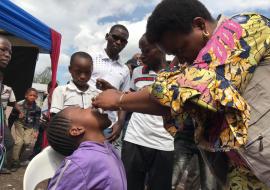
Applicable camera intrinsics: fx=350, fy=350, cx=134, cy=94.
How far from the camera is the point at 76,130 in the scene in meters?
1.73

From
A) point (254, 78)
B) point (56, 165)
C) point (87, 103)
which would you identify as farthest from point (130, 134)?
point (254, 78)

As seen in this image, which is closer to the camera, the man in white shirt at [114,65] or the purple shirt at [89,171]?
the purple shirt at [89,171]

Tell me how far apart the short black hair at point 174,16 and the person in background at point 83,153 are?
0.61 meters

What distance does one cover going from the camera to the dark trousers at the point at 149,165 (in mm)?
2936

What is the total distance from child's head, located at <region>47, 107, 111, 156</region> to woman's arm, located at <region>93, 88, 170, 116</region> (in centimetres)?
22

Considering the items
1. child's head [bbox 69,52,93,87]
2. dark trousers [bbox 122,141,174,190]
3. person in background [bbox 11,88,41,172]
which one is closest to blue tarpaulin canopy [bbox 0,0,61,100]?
person in background [bbox 11,88,41,172]

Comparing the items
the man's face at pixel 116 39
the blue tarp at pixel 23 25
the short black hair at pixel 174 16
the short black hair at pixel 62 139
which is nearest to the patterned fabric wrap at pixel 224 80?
the short black hair at pixel 174 16

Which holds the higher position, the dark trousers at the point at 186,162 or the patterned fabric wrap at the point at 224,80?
the patterned fabric wrap at the point at 224,80

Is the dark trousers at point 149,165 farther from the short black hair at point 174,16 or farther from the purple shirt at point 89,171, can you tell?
the short black hair at point 174,16

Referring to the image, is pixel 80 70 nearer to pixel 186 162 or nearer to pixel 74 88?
pixel 74 88

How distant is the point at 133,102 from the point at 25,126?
5.56m

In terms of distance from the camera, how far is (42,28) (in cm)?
656

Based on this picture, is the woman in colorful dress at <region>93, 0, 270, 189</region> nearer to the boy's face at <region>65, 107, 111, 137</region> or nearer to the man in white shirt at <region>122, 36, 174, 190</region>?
the boy's face at <region>65, 107, 111, 137</region>

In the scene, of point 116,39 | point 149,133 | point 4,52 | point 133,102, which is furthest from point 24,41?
point 133,102
